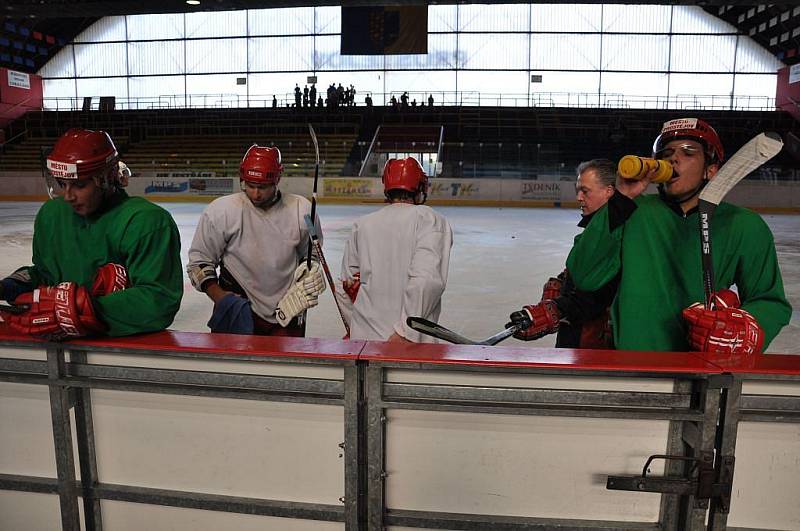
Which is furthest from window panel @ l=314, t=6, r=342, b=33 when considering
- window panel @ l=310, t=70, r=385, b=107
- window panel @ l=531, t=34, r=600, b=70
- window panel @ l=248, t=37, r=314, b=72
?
window panel @ l=531, t=34, r=600, b=70

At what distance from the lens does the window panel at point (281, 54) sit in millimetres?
25750

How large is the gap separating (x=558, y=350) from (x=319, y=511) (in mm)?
667

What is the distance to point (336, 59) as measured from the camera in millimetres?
25797

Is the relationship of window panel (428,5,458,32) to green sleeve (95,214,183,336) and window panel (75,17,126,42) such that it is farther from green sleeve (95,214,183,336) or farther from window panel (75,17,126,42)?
green sleeve (95,214,183,336)

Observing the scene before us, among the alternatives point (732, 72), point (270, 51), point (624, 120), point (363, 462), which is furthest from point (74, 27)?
point (363, 462)

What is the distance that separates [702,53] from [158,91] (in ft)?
76.9

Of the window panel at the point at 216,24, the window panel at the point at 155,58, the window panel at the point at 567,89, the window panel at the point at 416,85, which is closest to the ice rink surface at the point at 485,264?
the window panel at the point at 567,89

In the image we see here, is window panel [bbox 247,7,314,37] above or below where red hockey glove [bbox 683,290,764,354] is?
above

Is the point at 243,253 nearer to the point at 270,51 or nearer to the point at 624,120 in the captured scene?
the point at 624,120

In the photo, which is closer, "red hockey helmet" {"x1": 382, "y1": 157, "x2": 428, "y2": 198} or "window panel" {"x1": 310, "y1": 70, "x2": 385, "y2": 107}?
"red hockey helmet" {"x1": 382, "y1": 157, "x2": 428, "y2": 198}

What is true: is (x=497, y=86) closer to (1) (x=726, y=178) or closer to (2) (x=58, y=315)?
(1) (x=726, y=178)

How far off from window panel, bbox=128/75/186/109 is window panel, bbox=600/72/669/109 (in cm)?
1849

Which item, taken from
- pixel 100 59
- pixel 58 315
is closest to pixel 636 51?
pixel 100 59

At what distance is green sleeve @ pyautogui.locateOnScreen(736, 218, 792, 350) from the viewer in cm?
161
